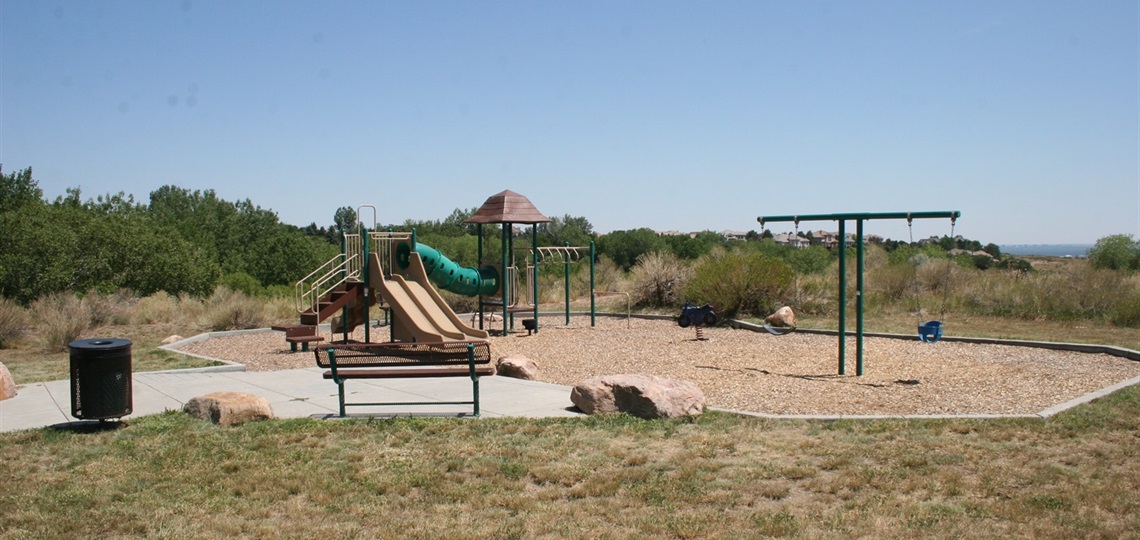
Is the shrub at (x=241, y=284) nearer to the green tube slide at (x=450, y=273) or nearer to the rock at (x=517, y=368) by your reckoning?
the green tube slide at (x=450, y=273)

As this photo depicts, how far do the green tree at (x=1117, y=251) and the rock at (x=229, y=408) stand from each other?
26.5 meters

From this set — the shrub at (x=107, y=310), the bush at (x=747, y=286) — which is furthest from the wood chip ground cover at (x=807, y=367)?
the shrub at (x=107, y=310)

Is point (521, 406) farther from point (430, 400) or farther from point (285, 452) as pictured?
point (285, 452)

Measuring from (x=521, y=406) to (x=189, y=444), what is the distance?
10.4 feet

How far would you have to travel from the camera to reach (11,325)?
17000mm

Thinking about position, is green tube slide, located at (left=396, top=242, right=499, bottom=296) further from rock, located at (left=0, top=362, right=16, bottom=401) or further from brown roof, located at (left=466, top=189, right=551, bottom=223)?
rock, located at (left=0, top=362, right=16, bottom=401)

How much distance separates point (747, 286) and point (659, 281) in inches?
133

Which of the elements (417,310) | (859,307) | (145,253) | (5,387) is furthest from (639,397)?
(145,253)

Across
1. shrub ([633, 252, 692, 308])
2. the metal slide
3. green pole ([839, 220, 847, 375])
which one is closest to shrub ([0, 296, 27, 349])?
the metal slide

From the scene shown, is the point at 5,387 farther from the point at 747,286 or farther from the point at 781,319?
the point at 747,286

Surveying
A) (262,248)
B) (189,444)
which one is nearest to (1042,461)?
(189,444)

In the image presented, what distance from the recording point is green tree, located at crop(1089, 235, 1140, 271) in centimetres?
2792

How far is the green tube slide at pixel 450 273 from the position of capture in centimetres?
1608

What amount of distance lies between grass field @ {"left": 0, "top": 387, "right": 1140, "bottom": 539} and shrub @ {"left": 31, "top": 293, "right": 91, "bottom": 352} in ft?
29.6
